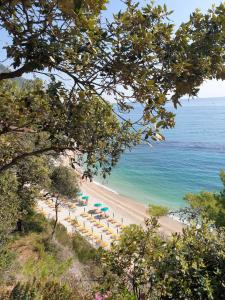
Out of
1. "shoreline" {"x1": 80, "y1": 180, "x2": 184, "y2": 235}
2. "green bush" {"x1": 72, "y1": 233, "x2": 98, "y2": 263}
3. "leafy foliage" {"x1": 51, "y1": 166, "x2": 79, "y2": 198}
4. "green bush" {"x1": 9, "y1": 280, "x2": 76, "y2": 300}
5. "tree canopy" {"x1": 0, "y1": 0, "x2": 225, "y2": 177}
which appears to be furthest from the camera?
"shoreline" {"x1": 80, "y1": 180, "x2": 184, "y2": 235}

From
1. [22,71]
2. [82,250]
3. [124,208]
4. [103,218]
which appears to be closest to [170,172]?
[124,208]

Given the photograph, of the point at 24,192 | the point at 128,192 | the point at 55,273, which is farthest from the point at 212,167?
the point at 55,273

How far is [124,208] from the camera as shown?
3931 cm

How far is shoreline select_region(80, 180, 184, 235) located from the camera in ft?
114

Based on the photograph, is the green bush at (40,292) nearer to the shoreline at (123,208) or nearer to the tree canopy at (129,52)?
the tree canopy at (129,52)

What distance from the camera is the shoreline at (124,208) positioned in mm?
34688

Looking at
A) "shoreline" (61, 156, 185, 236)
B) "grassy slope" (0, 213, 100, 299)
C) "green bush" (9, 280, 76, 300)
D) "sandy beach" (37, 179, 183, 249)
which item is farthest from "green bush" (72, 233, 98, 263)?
"green bush" (9, 280, 76, 300)

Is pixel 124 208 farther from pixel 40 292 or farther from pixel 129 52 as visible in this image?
pixel 129 52

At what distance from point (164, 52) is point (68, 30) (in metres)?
1.08

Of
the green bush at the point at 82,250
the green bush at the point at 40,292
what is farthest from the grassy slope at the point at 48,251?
the green bush at the point at 40,292

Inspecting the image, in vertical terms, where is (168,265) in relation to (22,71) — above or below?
below

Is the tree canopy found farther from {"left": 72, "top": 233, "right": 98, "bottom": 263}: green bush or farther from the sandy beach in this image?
the sandy beach

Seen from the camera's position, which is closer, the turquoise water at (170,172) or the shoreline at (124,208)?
the shoreline at (124,208)

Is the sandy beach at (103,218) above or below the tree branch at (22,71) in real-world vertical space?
below
